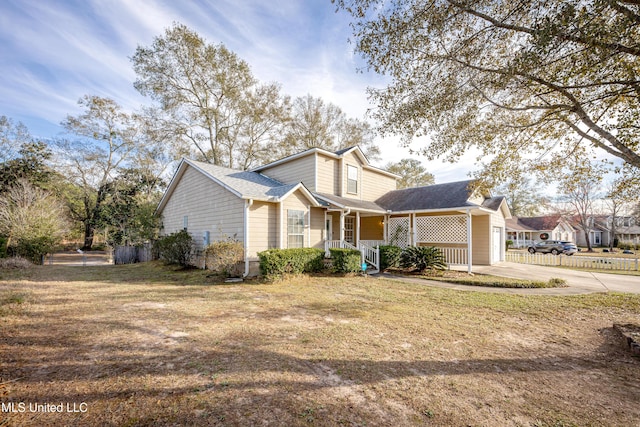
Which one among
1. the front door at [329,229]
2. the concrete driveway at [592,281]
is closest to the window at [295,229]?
the front door at [329,229]

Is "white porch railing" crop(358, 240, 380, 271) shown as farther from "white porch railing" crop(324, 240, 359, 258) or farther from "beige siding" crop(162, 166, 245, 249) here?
"beige siding" crop(162, 166, 245, 249)

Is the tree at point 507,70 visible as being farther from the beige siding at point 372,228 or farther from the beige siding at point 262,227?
the beige siding at point 372,228

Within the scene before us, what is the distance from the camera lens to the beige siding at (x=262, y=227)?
35.0ft

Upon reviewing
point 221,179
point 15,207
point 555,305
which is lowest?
point 555,305

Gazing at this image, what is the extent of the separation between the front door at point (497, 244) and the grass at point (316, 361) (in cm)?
864

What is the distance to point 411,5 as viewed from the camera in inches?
245

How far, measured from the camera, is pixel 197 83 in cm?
2134

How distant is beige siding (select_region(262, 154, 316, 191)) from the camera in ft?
47.6

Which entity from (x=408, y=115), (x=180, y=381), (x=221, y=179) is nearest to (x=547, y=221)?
(x=408, y=115)

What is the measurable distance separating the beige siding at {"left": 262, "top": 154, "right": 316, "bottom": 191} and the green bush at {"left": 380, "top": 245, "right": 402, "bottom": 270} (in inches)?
193

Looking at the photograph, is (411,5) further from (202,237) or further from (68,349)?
(202,237)

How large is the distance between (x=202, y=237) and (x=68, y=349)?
9.17 m

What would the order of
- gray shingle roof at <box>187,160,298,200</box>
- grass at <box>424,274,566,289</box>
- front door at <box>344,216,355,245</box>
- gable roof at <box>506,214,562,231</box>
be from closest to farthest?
grass at <box>424,274,566,289</box>, gray shingle roof at <box>187,160,298,200</box>, front door at <box>344,216,355,245</box>, gable roof at <box>506,214,562,231</box>

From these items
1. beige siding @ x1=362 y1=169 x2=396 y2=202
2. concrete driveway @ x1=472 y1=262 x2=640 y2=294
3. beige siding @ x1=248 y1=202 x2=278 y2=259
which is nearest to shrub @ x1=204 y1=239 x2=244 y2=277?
beige siding @ x1=248 y1=202 x2=278 y2=259
